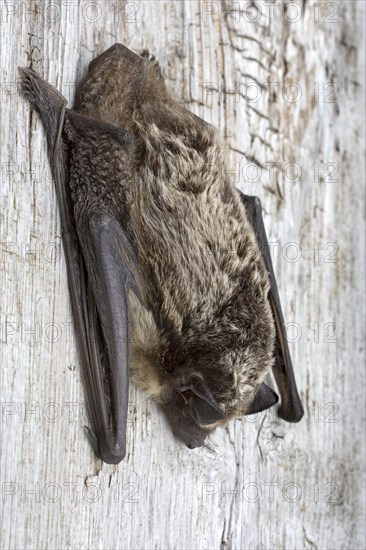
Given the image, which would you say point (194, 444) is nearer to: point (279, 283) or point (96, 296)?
point (96, 296)

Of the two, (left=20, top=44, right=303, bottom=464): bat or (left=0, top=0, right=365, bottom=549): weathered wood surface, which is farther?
(left=20, top=44, right=303, bottom=464): bat

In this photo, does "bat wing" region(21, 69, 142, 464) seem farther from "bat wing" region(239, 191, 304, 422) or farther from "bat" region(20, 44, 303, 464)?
"bat wing" region(239, 191, 304, 422)

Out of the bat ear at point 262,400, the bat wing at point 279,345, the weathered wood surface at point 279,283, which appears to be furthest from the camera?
the bat wing at point 279,345

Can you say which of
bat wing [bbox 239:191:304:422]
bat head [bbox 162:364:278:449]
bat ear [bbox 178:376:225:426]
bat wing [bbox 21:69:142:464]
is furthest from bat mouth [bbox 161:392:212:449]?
bat wing [bbox 239:191:304:422]

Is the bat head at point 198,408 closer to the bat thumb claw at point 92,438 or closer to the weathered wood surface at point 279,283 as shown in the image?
the weathered wood surface at point 279,283

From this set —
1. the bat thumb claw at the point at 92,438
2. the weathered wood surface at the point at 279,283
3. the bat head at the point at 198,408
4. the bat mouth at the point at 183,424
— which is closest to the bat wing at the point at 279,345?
the weathered wood surface at the point at 279,283

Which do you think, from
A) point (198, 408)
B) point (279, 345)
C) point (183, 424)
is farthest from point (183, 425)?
point (279, 345)
